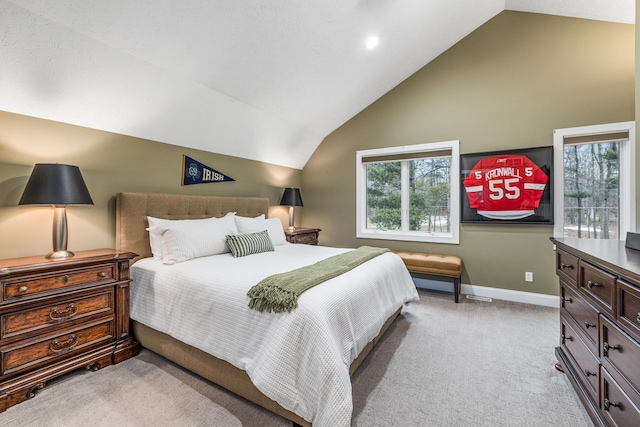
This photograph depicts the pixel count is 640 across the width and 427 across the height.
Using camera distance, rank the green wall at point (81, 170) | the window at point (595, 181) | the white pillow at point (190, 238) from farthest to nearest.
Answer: the window at point (595, 181)
the white pillow at point (190, 238)
the green wall at point (81, 170)

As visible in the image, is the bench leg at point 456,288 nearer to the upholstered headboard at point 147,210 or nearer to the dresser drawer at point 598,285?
the dresser drawer at point 598,285

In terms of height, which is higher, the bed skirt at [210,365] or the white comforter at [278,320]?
the white comforter at [278,320]

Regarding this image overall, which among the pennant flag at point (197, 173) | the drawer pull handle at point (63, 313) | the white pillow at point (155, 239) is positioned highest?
the pennant flag at point (197, 173)

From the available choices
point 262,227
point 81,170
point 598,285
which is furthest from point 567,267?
point 81,170

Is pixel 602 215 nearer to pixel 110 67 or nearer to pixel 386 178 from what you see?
pixel 386 178

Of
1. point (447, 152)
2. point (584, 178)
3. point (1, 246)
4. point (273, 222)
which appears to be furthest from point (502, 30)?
point (1, 246)

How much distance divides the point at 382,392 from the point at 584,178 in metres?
3.45

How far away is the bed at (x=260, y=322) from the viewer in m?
1.38

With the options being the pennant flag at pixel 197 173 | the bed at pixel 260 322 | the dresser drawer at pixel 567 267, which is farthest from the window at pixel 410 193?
the pennant flag at pixel 197 173

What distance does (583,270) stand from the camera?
1.59 m

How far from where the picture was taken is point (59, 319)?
186 centimetres

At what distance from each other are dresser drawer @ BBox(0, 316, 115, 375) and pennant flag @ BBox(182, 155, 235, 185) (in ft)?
5.54

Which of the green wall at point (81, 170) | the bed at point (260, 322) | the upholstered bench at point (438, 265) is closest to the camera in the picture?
the bed at point (260, 322)

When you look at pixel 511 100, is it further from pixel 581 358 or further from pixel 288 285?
pixel 288 285
